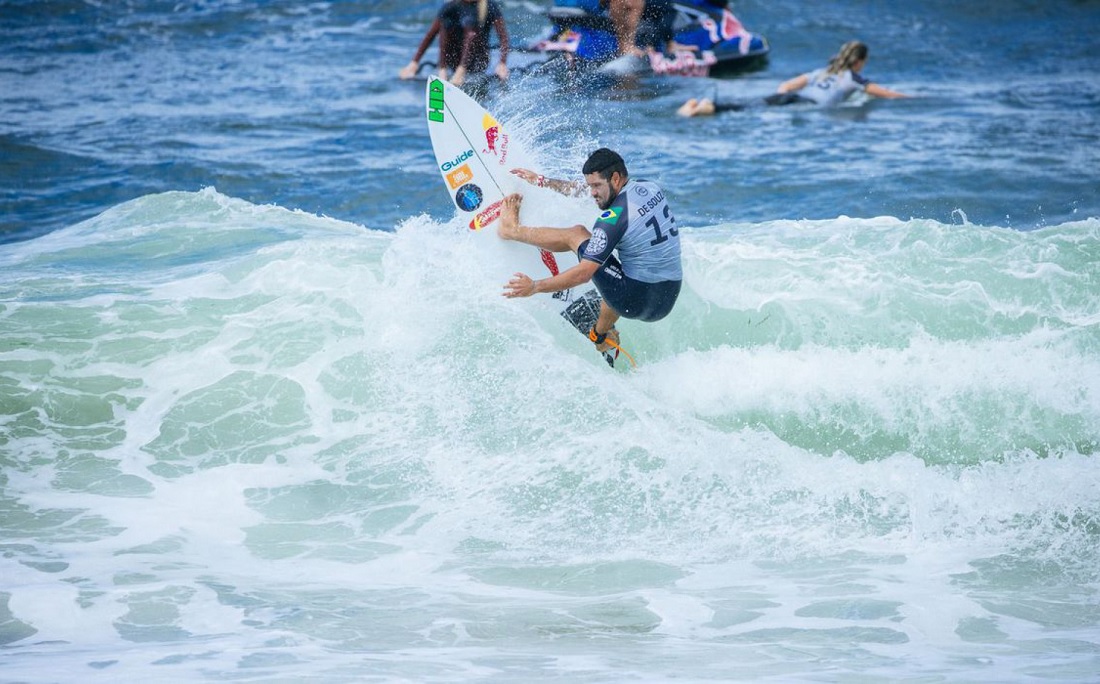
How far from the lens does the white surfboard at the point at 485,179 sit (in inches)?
307

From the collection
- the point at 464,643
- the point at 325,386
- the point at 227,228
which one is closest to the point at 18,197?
the point at 227,228

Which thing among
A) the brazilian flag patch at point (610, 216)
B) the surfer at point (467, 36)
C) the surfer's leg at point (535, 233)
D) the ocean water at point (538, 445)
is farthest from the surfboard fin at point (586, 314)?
the surfer at point (467, 36)

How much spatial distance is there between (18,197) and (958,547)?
10.2 metres

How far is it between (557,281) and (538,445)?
38.2 inches

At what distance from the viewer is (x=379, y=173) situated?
13.2 metres

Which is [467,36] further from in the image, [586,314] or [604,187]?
[604,187]

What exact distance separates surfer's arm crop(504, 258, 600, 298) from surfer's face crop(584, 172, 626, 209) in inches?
14.6

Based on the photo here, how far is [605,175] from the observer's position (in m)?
6.86

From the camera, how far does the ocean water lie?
5195 mm

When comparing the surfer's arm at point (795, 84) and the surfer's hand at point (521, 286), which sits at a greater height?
the surfer's arm at point (795, 84)

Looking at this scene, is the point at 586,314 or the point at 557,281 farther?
the point at 586,314

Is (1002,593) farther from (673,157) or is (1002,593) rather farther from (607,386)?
(673,157)

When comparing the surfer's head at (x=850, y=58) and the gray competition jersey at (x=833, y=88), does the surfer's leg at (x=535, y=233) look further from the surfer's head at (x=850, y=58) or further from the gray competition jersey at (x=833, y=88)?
the surfer's head at (x=850, y=58)

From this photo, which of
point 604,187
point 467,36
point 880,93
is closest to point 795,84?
point 880,93
